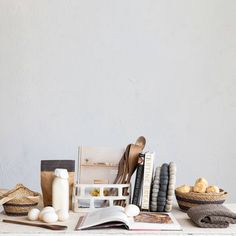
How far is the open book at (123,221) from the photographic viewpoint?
1333 mm

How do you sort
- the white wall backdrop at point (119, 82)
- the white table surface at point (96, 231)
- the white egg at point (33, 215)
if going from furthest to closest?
the white wall backdrop at point (119, 82)
the white egg at point (33, 215)
the white table surface at point (96, 231)


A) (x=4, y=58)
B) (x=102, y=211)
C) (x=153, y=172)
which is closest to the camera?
(x=102, y=211)

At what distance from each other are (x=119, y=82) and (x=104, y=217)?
1350 millimetres

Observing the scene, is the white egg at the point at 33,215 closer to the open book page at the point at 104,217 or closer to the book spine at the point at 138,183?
the open book page at the point at 104,217

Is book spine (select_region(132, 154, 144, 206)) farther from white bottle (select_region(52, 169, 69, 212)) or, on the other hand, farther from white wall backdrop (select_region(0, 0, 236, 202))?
white wall backdrop (select_region(0, 0, 236, 202))

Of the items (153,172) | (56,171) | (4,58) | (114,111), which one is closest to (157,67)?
(114,111)

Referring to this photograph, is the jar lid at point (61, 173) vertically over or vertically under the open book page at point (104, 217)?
over

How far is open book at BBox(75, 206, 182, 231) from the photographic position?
1333 millimetres

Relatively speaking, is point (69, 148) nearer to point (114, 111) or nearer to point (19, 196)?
point (114, 111)

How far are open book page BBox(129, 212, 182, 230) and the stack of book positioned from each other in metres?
0.06

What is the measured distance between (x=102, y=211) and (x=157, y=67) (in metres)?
1.35

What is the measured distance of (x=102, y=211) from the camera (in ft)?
4.81

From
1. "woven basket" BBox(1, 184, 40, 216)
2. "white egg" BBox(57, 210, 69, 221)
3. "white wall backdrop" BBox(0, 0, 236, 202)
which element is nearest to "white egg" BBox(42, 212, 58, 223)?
"white egg" BBox(57, 210, 69, 221)

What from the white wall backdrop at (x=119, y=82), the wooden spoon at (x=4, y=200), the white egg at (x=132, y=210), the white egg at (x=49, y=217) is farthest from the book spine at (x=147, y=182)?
the white wall backdrop at (x=119, y=82)
